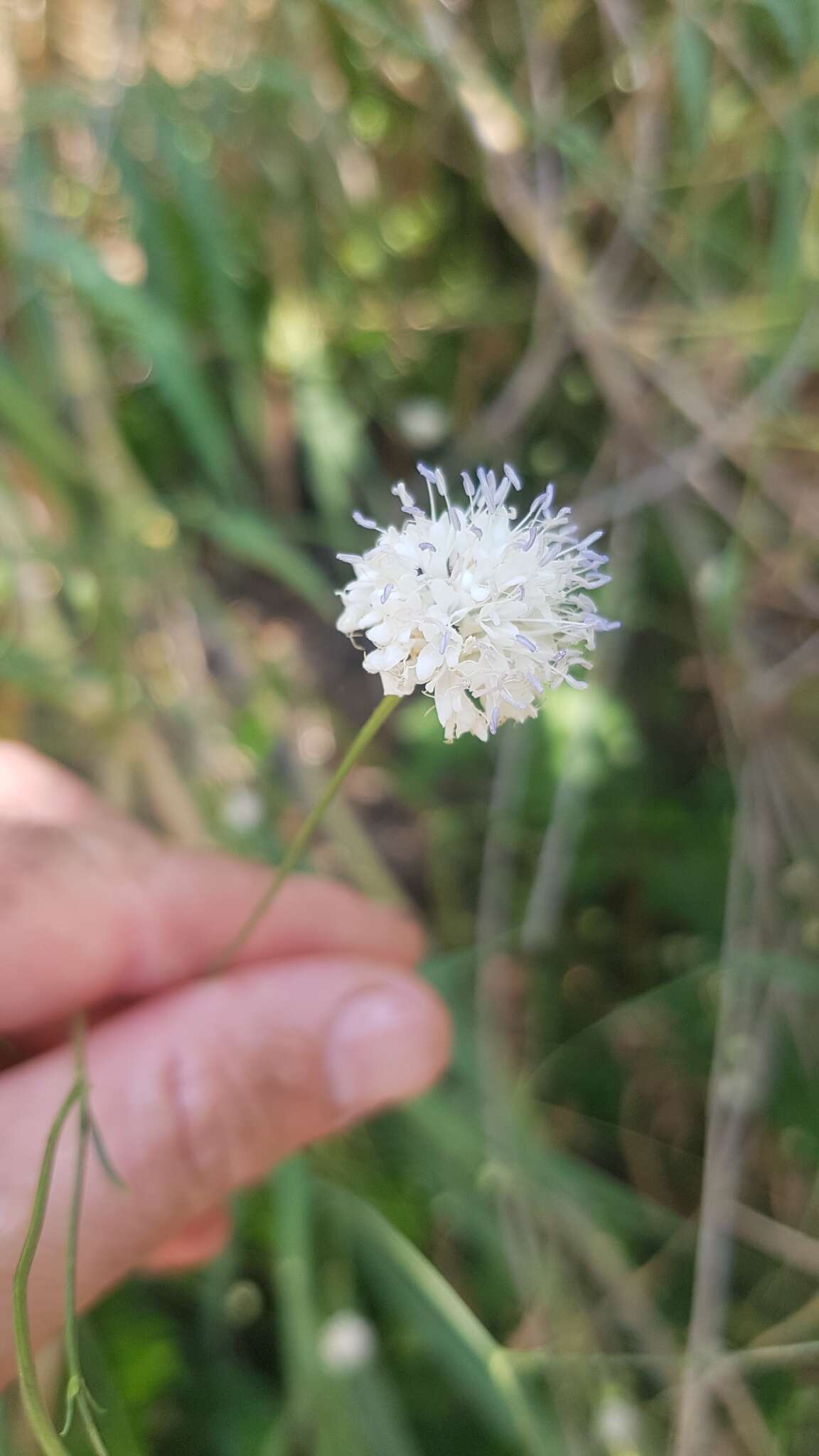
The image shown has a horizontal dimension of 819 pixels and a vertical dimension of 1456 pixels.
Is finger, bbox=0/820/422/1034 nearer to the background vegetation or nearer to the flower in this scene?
the background vegetation

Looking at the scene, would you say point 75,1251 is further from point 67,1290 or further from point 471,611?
point 471,611

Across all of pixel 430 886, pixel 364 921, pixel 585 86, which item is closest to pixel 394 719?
pixel 430 886

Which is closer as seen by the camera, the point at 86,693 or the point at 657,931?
the point at 86,693

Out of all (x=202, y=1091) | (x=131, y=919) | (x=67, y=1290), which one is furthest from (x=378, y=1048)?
(x=67, y=1290)

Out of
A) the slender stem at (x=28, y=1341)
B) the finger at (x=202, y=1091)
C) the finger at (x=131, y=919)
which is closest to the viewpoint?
the slender stem at (x=28, y=1341)

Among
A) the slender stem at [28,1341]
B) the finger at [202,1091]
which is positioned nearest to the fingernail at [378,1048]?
the finger at [202,1091]

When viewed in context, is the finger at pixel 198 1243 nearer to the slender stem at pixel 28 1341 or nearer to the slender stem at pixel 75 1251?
the slender stem at pixel 75 1251

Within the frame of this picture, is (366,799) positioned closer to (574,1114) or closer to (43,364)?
(574,1114)

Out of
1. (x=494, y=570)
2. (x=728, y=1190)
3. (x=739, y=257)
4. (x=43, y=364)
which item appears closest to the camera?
(x=494, y=570)
